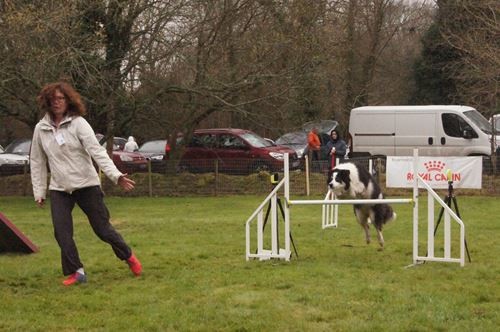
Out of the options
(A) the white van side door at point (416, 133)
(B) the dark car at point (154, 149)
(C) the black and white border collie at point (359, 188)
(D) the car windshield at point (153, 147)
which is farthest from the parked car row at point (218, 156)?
(C) the black and white border collie at point (359, 188)

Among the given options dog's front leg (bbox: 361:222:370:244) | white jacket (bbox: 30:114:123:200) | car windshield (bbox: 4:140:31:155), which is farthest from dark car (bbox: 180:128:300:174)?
white jacket (bbox: 30:114:123:200)

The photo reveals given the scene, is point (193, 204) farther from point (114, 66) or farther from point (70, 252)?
point (70, 252)

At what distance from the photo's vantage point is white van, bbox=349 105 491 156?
2133 cm

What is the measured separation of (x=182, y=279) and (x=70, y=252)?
1.07 metres

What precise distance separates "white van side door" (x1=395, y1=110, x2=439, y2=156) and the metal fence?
409cm

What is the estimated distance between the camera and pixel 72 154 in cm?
676

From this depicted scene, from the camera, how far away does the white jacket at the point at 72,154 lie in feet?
22.1

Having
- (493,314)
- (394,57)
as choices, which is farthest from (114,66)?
(394,57)

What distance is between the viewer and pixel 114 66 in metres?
18.2

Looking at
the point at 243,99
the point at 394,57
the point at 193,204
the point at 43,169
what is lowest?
the point at 193,204

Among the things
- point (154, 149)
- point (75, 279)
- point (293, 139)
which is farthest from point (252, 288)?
point (154, 149)

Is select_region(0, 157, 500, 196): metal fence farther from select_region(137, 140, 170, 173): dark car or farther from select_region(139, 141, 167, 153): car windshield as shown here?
select_region(139, 141, 167, 153): car windshield

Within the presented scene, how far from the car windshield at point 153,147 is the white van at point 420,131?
8.10 m

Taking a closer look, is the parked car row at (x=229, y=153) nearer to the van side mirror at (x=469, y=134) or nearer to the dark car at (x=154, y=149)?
the dark car at (x=154, y=149)
